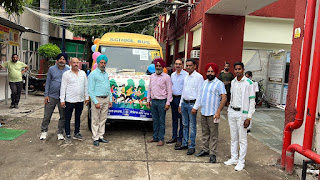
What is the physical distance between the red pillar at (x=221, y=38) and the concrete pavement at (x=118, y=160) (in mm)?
5546

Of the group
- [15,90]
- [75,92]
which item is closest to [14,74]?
[15,90]

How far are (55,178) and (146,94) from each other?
277 cm

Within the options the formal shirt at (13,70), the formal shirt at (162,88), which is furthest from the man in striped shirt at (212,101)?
the formal shirt at (13,70)

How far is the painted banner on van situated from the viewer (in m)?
6.00

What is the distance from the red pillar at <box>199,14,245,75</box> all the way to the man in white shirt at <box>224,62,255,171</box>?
691 centimetres

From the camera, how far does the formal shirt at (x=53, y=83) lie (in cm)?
557

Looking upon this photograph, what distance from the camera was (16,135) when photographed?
5.99 meters

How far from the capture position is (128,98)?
6.03 metres

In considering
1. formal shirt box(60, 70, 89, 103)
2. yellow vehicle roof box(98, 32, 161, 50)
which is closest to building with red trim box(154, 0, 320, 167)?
yellow vehicle roof box(98, 32, 161, 50)

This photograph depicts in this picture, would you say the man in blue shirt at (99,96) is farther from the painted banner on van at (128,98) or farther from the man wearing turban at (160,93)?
the man wearing turban at (160,93)

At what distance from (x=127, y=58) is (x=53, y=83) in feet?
Result: 6.75

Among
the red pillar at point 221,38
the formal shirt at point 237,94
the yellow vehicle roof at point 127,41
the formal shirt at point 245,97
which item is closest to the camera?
the formal shirt at point 245,97

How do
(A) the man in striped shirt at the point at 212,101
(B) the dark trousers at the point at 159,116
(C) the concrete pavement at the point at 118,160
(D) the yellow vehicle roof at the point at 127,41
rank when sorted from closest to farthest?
(C) the concrete pavement at the point at 118,160
(A) the man in striped shirt at the point at 212,101
(B) the dark trousers at the point at 159,116
(D) the yellow vehicle roof at the point at 127,41

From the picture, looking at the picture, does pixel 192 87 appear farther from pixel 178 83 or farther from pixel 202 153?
pixel 202 153
